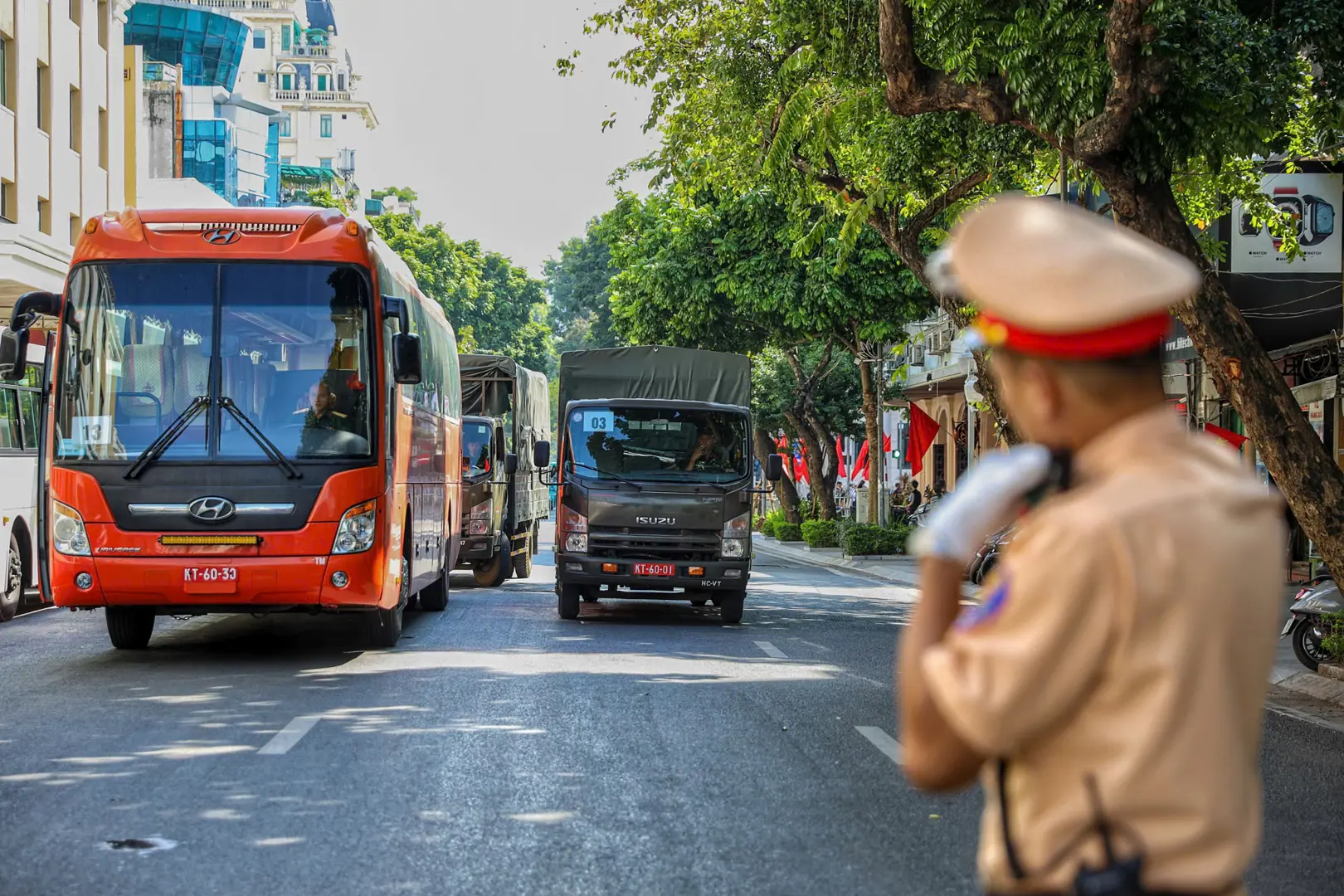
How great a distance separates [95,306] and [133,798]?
20.2ft

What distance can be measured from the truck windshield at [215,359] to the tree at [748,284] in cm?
1937

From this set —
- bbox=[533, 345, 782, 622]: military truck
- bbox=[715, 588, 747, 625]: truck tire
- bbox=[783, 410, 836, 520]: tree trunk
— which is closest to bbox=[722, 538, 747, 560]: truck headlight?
bbox=[533, 345, 782, 622]: military truck

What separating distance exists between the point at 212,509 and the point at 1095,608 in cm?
1083

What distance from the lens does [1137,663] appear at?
2.08 metres

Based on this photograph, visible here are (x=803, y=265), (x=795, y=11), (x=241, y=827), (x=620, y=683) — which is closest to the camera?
(x=241, y=827)

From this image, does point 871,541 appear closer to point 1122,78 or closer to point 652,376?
point 652,376

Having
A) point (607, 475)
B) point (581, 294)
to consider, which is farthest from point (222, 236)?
point (581, 294)

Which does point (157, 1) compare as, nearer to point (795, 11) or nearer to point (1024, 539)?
point (795, 11)

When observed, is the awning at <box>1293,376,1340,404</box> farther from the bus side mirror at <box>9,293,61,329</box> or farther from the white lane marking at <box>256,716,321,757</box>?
the white lane marking at <box>256,716,321,757</box>

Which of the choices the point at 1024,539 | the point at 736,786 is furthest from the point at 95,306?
the point at 1024,539

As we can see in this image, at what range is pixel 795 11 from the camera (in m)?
16.1

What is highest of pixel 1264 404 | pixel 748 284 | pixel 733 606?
pixel 748 284

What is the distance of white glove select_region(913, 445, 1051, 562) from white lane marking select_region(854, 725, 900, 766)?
6422mm

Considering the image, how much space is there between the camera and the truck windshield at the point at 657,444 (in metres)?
17.8
